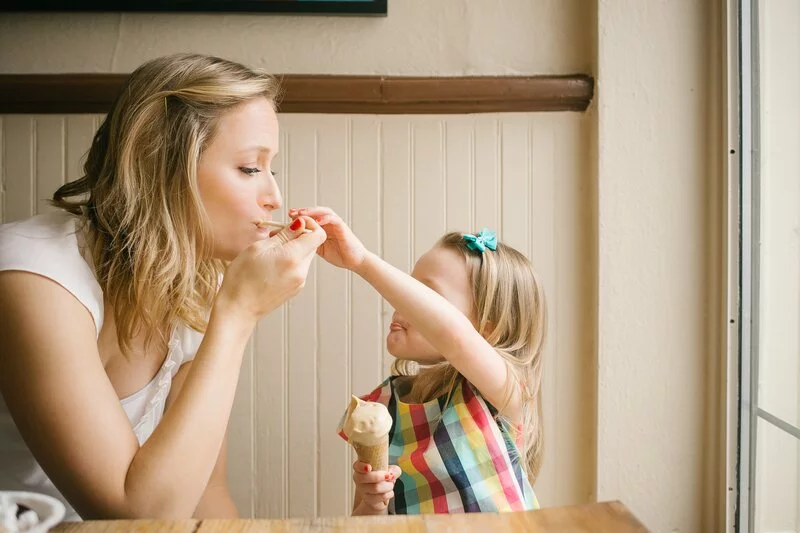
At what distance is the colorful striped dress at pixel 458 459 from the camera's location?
1.32m

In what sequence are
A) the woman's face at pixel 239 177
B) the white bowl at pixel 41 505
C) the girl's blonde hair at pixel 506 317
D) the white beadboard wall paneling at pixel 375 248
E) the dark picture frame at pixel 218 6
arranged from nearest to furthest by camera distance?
the white bowl at pixel 41 505 → the woman's face at pixel 239 177 → the girl's blonde hair at pixel 506 317 → the dark picture frame at pixel 218 6 → the white beadboard wall paneling at pixel 375 248

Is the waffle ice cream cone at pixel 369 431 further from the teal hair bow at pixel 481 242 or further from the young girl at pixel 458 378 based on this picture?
the teal hair bow at pixel 481 242

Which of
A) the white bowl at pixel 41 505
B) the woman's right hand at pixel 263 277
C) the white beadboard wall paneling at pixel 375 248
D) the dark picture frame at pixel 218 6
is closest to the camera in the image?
the white bowl at pixel 41 505

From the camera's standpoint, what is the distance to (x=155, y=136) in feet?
4.09

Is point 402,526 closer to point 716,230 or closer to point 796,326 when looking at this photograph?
point 796,326

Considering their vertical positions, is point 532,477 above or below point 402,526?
below

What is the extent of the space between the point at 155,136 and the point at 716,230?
1443 millimetres

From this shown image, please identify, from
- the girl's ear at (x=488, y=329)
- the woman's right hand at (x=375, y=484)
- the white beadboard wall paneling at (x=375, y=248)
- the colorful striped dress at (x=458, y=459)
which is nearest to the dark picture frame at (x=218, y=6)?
the white beadboard wall paneling at (x=375, y=248)

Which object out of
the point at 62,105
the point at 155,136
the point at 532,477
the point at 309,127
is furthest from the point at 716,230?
the point at 62,105

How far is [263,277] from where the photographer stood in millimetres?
1146

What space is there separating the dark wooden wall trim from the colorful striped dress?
→ 31.9 inches

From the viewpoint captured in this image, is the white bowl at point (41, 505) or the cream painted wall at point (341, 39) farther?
the cream painted wall at point (341, 39)

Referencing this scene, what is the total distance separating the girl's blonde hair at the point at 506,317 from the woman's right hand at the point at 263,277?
449mm

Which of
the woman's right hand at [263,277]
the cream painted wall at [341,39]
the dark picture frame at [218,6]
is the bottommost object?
the woman's right hand at [263,277]
